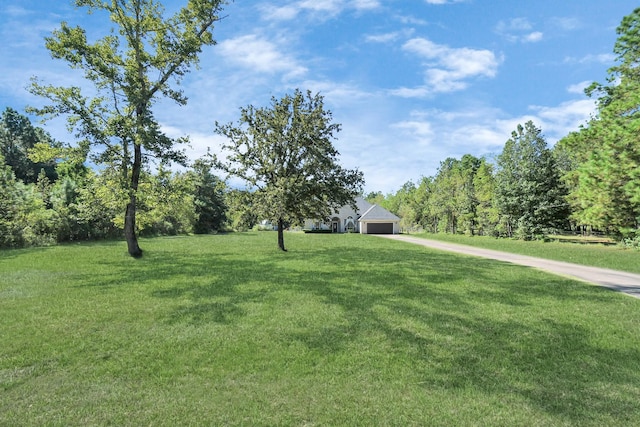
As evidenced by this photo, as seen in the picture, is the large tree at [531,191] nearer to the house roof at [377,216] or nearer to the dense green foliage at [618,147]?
the house roof at [377,216]

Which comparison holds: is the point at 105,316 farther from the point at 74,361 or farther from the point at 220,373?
the point at 220,373

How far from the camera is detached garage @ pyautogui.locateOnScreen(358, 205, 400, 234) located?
5553 centimetres

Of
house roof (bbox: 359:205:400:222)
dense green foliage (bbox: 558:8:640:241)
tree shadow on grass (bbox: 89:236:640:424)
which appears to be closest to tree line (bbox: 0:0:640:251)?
dense green foliage (bbox: 558:8:640:241)

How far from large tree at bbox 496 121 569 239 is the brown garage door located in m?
18.1

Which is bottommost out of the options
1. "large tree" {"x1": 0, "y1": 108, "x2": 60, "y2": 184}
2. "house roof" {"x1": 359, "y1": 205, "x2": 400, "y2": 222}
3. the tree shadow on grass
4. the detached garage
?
the tree shadow on grass

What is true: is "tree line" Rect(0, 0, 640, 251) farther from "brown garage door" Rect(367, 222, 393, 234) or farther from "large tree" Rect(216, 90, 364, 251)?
"brown garage door" Rect(367, 222, 393, 234)

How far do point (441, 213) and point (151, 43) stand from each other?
165 feet

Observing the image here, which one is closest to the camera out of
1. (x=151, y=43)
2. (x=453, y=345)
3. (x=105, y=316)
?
(x=453, y=345)

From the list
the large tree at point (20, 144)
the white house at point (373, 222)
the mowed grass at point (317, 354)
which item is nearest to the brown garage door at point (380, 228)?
the white house at point (373, 222)

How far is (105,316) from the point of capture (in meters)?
7.12

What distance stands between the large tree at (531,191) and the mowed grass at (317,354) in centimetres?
3199

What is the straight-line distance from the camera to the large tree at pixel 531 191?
37.5 m

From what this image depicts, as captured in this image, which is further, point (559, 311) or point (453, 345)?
point (559, 311)

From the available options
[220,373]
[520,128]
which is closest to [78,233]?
[220,373]
